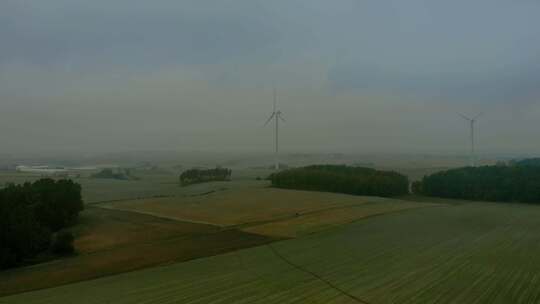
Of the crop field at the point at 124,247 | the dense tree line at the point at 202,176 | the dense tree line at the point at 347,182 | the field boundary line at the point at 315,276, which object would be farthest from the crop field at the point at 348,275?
the dense tree line at the point at 202,176

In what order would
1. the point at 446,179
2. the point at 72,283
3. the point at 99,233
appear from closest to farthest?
the point at 72,283 < the point at 99,233 < the point at 446,179

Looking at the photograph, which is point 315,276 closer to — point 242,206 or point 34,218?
point 34,218

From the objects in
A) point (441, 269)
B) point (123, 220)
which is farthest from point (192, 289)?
point (123, 220)

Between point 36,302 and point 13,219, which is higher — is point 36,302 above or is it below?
below

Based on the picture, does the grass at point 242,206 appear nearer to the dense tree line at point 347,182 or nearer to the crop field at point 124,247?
the crop field at point 124,247

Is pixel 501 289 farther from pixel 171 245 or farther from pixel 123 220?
pixel 123 220
